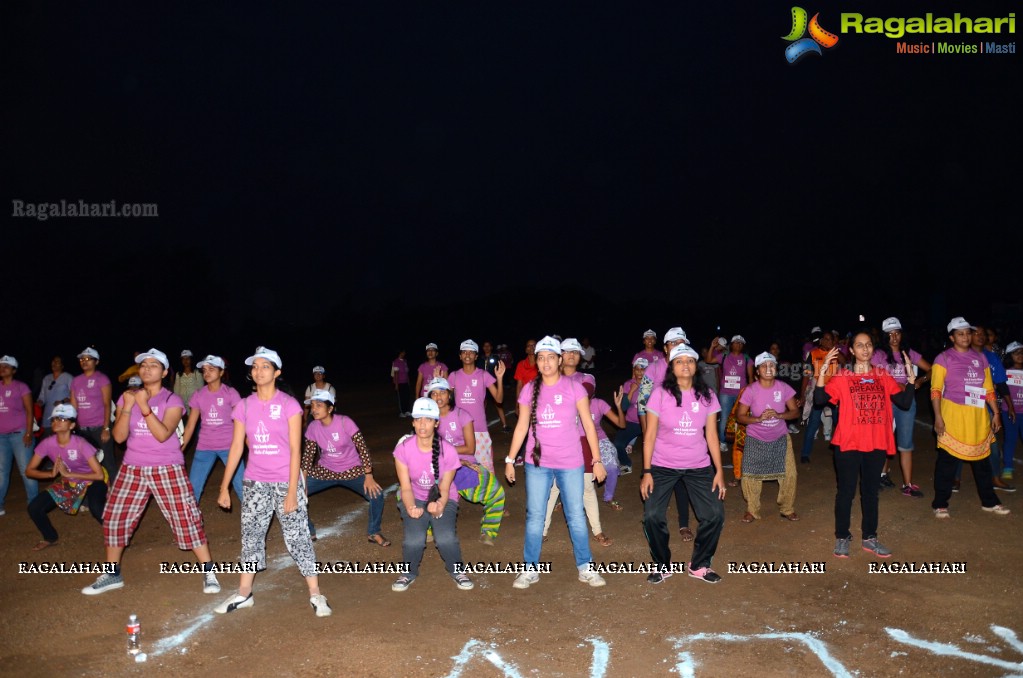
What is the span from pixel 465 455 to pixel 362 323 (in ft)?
185

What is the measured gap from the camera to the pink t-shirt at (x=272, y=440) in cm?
590

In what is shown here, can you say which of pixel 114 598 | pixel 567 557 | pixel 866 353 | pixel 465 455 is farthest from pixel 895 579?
pixel 114 598

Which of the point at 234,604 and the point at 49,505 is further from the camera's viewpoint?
the point at 49,505

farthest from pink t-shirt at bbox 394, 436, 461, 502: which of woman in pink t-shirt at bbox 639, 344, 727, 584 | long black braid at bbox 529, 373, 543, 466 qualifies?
woman in pink t-shirt at bbox 639, 344, 727, 584

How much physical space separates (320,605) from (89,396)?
5.64 metres

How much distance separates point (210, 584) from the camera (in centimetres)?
652

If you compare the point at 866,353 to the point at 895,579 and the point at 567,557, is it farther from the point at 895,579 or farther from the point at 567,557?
the point at 567,557

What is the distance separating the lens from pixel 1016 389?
9836 mm

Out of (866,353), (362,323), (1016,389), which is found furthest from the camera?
(362,323)

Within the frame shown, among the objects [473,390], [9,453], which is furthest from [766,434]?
[9,453]

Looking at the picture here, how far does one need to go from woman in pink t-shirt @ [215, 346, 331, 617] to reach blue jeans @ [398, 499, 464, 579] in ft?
2.80

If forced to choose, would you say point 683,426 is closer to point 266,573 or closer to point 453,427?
point 453,427

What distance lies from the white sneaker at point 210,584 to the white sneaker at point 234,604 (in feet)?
1.07

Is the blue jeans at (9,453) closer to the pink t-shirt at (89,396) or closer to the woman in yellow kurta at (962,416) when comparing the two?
the pink t-shirt at (89,396)
